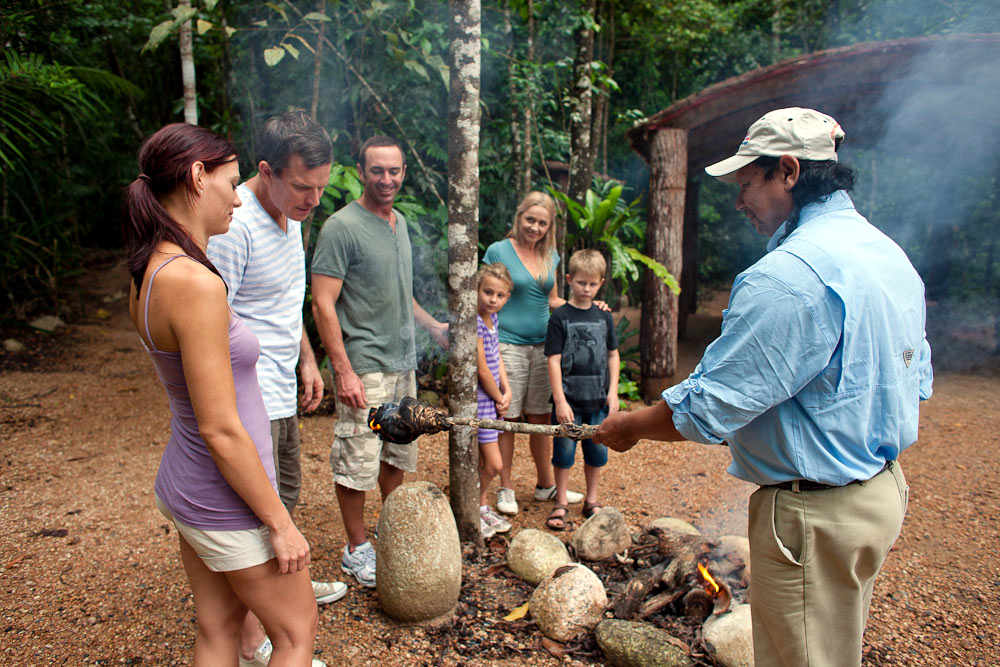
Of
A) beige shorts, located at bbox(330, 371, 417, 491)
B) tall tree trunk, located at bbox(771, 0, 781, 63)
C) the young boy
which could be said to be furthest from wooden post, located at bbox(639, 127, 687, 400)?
tall tree trunk, located at bbox(771, 0, 781, 63)

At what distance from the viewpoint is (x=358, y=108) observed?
7.07m

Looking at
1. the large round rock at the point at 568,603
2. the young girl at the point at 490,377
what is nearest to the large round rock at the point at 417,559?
the large round rock at the point at 568,603

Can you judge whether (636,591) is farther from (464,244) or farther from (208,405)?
(208,405)

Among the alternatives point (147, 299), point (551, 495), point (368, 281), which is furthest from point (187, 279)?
point (551, 495)

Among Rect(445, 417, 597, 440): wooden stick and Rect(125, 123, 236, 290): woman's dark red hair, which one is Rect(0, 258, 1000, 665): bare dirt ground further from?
Rect(125, 123, 236, 290): woman's dark red hair

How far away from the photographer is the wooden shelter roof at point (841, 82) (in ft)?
18.7

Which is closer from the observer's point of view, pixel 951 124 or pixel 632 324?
pixel 951 124

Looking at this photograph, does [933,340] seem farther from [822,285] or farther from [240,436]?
[240,436]

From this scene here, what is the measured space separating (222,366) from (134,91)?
272 inches

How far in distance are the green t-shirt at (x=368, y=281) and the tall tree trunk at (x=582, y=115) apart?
4.84m

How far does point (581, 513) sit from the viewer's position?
432 cm

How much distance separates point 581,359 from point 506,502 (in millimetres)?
1100

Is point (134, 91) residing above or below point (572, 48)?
below

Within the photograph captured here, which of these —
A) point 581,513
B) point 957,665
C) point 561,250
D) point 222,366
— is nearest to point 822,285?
point 222,366
